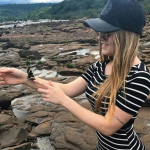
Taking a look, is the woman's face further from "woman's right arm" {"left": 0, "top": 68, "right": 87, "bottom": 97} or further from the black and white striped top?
"woman's right arm" {"left": 0, "top": 68, "right": 87, "bottom": 97}

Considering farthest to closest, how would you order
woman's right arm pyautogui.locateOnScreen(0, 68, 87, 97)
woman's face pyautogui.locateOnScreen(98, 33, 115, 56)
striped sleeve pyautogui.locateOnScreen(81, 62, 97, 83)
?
woman's right arm pyautogui.locateOnScreen(0, 68, 87, 97) → striped sleeve pyautogui.locateOnScreen(81, 62, 97, 83) → woman's face pyautogui.locateOnScreen(98, 33, 115, 56)

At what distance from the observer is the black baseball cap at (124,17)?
2.01 m

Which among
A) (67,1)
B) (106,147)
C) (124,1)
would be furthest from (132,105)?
(67,1)

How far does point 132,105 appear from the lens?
1.89 meters

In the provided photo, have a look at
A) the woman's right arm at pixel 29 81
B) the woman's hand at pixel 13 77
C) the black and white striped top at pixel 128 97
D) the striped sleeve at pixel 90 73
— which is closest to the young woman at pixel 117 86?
the black and white striped top at pixel 128 97

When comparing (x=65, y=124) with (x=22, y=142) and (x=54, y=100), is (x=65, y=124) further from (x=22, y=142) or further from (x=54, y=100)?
(x=54, y=100)

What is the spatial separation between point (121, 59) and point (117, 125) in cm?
51

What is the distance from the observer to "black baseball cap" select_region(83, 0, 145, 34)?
201 centimetres

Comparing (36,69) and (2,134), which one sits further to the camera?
(36,69)

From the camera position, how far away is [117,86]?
1984 mm

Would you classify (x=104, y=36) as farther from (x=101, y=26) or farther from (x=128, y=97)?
(x=128, y=97)

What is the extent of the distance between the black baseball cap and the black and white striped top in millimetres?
316

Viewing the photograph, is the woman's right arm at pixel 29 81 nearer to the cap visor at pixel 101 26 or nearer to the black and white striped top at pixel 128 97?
the black and white striped top at pixel 128 97

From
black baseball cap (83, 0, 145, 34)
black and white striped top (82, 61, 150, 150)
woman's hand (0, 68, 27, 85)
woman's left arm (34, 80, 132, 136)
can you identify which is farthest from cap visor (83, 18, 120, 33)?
woman's hand (0, 68, 27, 85)
